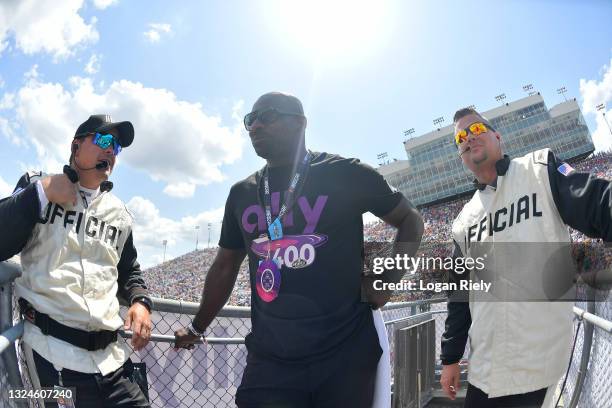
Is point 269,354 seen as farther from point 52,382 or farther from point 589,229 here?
point 589,229

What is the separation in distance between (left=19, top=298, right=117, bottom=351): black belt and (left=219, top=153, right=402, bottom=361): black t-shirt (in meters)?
0.90

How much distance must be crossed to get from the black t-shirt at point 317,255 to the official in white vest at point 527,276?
2.51 ft

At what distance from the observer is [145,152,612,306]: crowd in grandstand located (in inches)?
1339

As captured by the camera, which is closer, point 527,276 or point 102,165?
point 527,276

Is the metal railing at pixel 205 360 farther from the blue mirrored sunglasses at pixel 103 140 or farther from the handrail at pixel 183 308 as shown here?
the blue mirrored sunglasses at pixel 103 140

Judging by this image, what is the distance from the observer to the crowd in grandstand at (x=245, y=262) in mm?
34000

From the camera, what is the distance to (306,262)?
1928 mm

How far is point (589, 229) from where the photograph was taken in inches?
76.0

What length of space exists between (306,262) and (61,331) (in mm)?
1387

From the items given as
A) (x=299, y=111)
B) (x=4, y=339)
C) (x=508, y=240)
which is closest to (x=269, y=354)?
(x=4, y=339)

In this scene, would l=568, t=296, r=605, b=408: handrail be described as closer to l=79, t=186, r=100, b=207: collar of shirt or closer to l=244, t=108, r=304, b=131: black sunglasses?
l=244, t=108, r=304, b=131: black sunglasses

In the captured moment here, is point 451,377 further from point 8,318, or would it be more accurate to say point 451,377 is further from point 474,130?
point 8,318

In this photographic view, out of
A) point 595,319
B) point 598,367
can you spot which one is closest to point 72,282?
point 595,319

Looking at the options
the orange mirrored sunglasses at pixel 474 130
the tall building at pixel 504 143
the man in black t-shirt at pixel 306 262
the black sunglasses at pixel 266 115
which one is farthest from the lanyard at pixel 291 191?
the tall building at pixel 504 143
